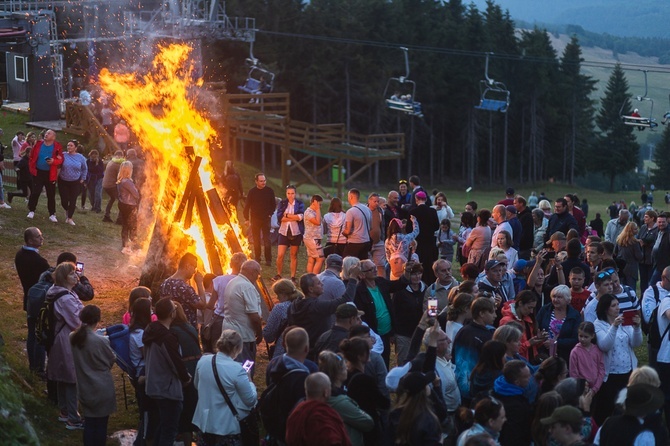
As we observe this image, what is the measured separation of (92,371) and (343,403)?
2.96 metres

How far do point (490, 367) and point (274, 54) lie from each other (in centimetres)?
5942

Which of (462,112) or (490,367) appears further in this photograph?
(462,112)

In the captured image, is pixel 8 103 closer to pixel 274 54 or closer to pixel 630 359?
pixel 274 54

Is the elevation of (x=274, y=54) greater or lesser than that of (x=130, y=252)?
greater

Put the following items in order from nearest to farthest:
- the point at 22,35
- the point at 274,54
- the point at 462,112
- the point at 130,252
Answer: the point at 130,252, the point at 22,35, the point at 274,54, the point at 462,112

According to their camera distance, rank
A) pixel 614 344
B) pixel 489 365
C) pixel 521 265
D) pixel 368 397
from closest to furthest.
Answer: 1. pixel 368 397
2. pixel 489 365
3. pixel 614 344
4. pixel 521 265

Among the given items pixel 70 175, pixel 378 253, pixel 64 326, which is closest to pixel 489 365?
pixel 64 326

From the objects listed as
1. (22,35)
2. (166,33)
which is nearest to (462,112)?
(166,33)

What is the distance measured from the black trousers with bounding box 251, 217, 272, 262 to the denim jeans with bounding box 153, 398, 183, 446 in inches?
389

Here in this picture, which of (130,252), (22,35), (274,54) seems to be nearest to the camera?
(130,252)

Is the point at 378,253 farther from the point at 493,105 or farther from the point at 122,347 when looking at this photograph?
the point at 493,105

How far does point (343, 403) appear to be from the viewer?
8227mm

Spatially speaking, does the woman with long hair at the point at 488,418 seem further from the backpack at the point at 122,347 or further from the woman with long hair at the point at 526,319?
the backpack at the point at 122,347

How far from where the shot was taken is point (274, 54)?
67125 millimetres
